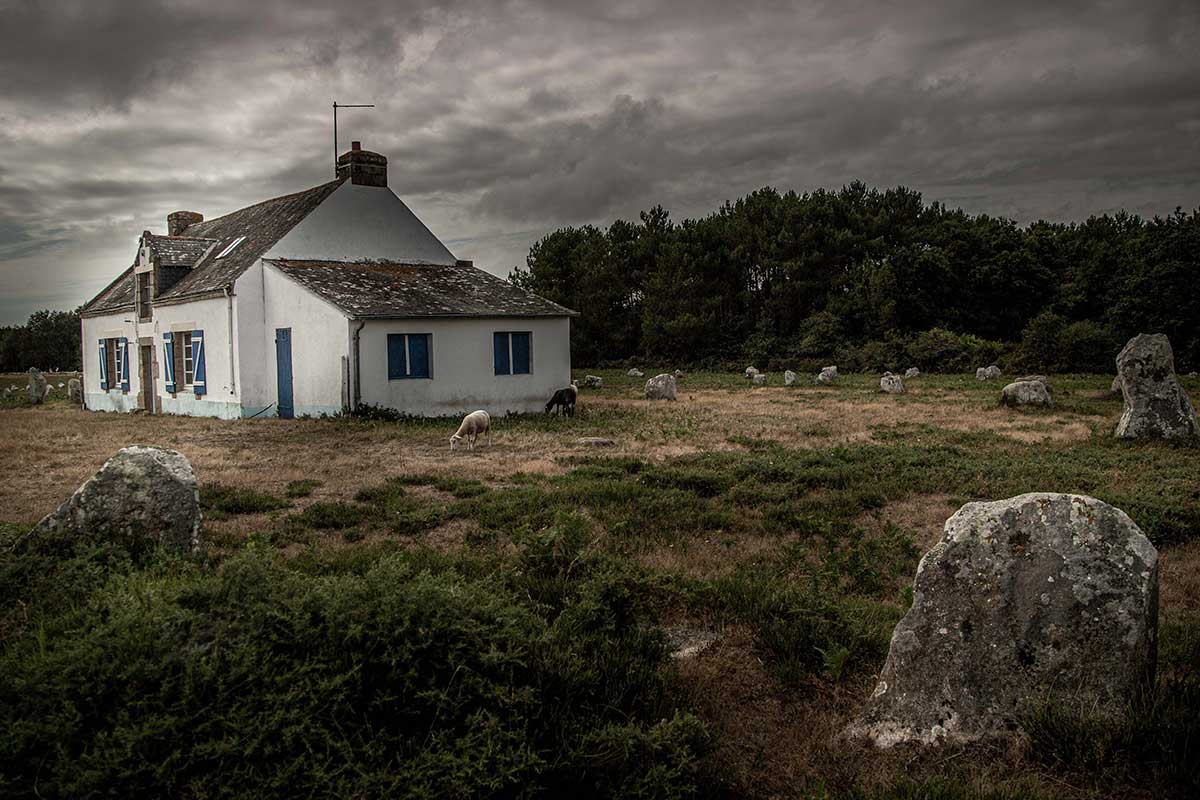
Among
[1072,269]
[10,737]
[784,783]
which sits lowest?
[784,783]

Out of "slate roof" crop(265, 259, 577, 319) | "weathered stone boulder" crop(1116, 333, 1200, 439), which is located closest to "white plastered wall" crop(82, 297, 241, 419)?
"slate roof" crop(265, 259, 577, 319)

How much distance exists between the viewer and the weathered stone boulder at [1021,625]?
4141mm

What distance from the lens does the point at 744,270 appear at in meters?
56.8

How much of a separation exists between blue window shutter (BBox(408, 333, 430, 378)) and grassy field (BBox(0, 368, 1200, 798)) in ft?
7.58

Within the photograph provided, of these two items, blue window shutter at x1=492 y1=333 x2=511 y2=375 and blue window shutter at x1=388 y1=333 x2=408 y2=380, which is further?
blue window shutter at x1=492 y1=333 x2=511 y2=375

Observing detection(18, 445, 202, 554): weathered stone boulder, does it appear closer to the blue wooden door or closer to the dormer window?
the blue wooden door

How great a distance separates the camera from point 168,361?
1040 inches

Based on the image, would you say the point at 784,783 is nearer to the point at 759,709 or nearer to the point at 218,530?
the point at 759,709

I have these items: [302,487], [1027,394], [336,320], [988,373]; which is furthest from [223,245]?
[988,373]

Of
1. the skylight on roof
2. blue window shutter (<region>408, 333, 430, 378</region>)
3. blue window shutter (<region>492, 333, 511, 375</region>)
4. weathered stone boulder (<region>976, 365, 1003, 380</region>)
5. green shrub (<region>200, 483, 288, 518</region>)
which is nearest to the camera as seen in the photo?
green shrub (<region>200, 483, 288, 518</region>)

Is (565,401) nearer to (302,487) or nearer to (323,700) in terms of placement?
(302,487)

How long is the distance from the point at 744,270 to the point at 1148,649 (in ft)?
178

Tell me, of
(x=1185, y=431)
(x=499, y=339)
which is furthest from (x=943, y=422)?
(x=499, y=339)

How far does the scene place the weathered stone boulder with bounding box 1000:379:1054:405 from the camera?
2197 centimetres
